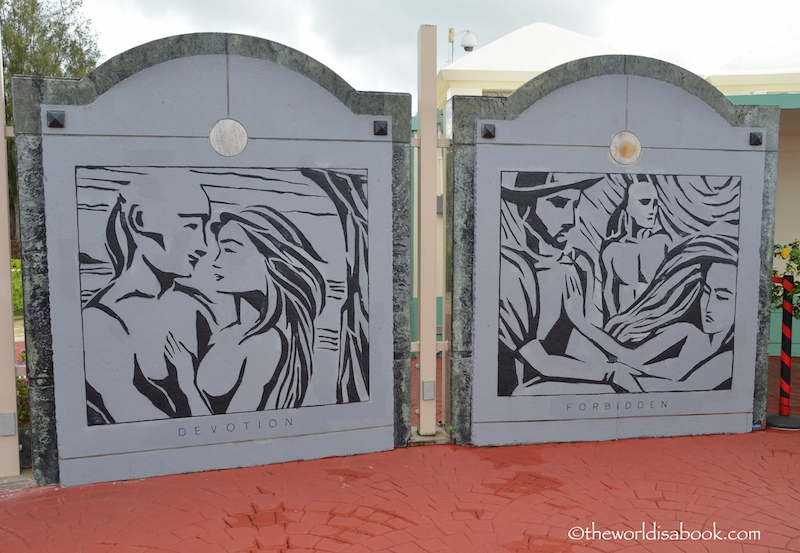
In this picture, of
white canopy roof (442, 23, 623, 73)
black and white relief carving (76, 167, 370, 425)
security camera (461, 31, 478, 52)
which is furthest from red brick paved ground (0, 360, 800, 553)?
security camera (461, 31, 478, 52)

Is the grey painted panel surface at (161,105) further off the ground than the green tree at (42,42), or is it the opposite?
the green tree at (42,42)

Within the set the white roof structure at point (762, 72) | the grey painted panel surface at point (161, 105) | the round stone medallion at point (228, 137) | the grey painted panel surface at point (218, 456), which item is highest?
the white roof structure at point (762, 72)

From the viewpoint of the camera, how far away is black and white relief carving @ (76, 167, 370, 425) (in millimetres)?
4605

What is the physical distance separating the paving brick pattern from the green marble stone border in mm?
675

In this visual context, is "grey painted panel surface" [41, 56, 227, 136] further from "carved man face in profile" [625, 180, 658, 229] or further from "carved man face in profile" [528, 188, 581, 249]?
"carved man face in profile" [625, 180, 658, 229]

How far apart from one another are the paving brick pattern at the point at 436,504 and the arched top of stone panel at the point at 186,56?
2618mm

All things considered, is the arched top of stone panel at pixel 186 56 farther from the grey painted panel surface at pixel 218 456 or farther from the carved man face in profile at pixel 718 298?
the carved man face in profile at pixel 718 298

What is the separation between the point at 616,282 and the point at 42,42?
3163 centimetres

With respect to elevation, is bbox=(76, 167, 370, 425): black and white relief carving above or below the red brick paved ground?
above

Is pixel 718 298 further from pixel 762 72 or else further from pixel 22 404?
pixel 762 72

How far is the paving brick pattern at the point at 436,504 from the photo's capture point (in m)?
3.74

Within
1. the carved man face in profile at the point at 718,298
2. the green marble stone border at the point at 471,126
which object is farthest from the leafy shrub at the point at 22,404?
the carved man face in profile at the point at 718,298

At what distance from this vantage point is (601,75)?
536 centimetres

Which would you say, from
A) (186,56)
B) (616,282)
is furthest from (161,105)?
(616,282)
